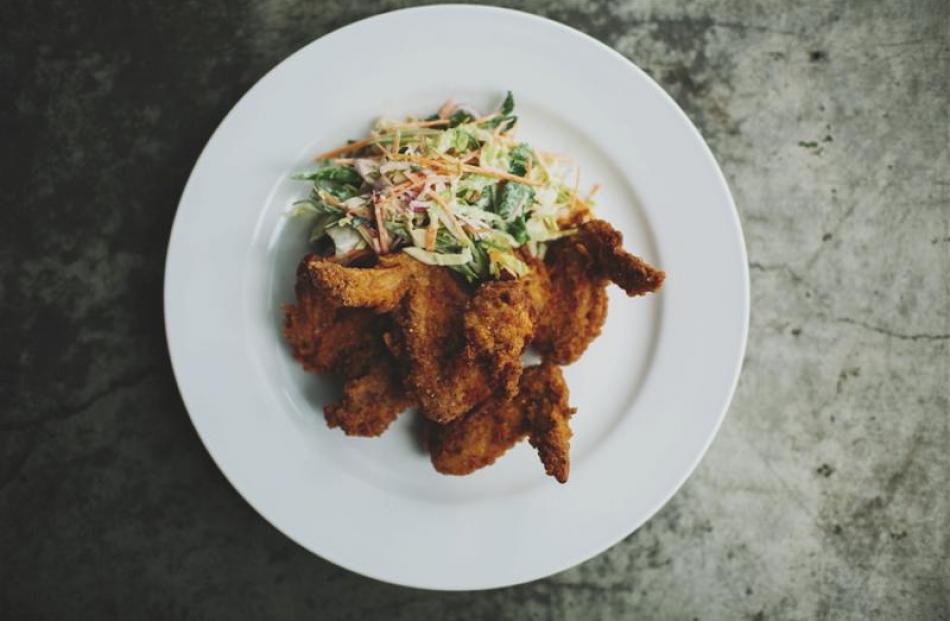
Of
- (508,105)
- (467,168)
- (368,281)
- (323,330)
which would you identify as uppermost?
(508,105)

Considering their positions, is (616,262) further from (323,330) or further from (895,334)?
(895,334)

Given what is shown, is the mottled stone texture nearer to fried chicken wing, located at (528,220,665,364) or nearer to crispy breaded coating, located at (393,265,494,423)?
fried chicken wing, located at (528,220,665,364)

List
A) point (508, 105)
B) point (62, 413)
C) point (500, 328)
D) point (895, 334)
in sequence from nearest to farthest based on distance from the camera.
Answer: point (500, 328) < point (508, 105) < point (62, 413) < point (895, 334)

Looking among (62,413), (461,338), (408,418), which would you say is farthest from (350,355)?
(62,413)

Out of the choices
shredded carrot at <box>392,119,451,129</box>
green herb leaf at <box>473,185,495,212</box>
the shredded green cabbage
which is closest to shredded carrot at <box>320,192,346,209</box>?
the shredded green cabbage

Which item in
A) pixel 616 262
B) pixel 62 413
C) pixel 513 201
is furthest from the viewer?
pixel 62 413

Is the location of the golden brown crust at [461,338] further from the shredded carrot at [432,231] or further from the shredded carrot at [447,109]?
the shredded carrot at [447,109]

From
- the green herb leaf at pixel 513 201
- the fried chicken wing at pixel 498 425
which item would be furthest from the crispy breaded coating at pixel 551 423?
the green herb leaf at pixel 513 201
